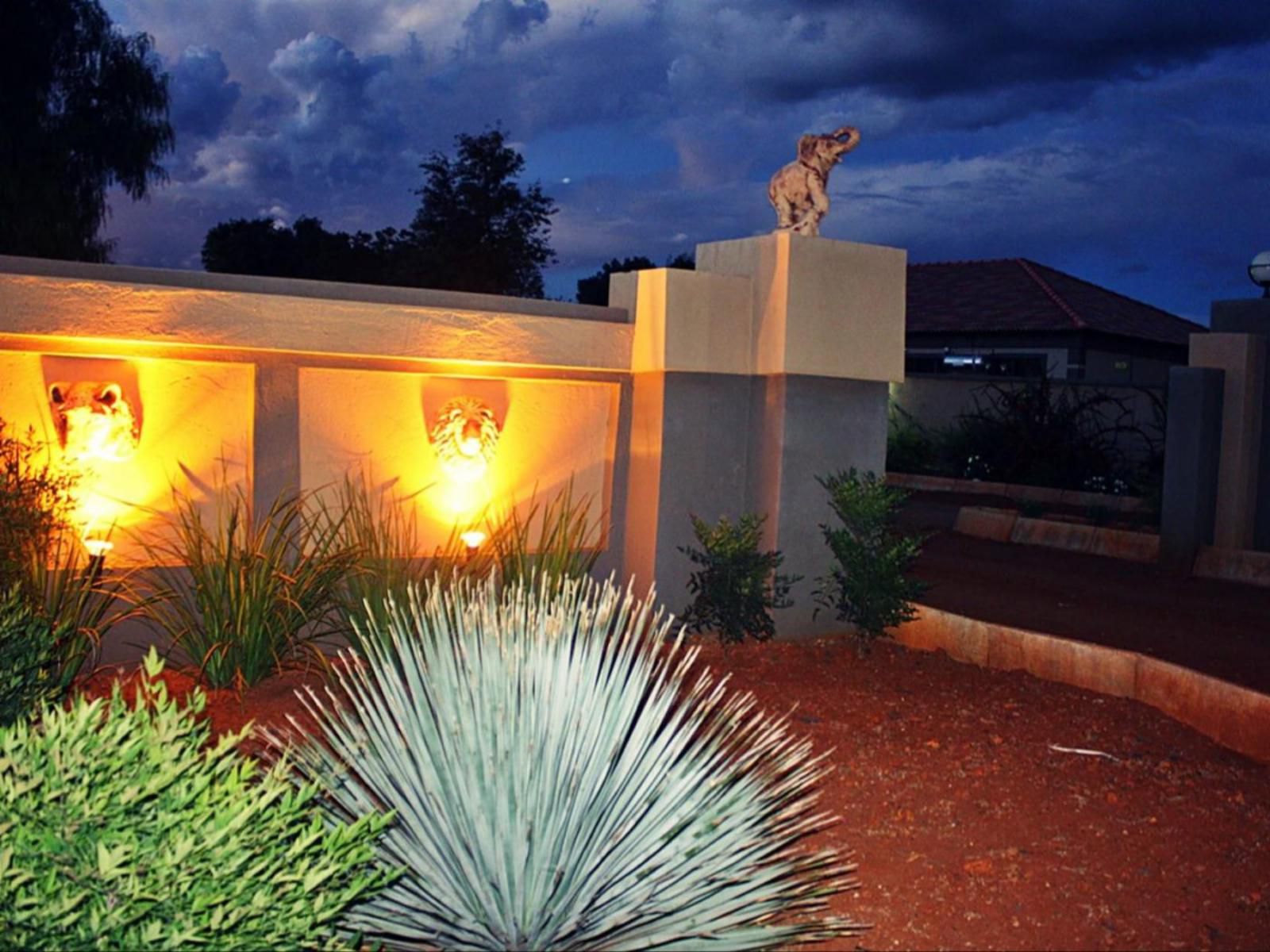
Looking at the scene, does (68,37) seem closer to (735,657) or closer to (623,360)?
(623,360)

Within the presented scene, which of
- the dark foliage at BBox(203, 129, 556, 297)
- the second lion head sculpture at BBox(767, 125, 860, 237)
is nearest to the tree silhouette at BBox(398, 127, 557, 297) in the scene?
the dark foliage at BBox(203, 129, 556, 297)

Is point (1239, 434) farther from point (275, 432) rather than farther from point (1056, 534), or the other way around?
point (275, 432)

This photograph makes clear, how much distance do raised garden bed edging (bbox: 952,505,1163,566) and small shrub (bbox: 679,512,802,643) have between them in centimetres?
638

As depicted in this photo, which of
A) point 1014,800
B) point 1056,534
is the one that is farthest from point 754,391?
point 1056,534

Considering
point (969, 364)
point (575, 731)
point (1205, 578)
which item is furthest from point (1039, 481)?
point (575, 731)

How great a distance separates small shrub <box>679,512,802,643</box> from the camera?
784cm

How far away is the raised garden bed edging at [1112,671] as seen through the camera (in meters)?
6.57

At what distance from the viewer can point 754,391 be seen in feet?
28.2

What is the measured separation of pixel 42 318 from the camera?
677cm

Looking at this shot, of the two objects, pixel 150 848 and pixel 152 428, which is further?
pixel 152 428

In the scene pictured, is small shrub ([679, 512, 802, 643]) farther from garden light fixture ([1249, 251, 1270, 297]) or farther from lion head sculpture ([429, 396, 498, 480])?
garden light fixture ([1249, 251, 1270, 297])

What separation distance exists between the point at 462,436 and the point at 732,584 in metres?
1.74

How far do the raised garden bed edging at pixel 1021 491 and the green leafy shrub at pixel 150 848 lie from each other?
524 inches

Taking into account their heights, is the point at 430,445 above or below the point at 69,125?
below
